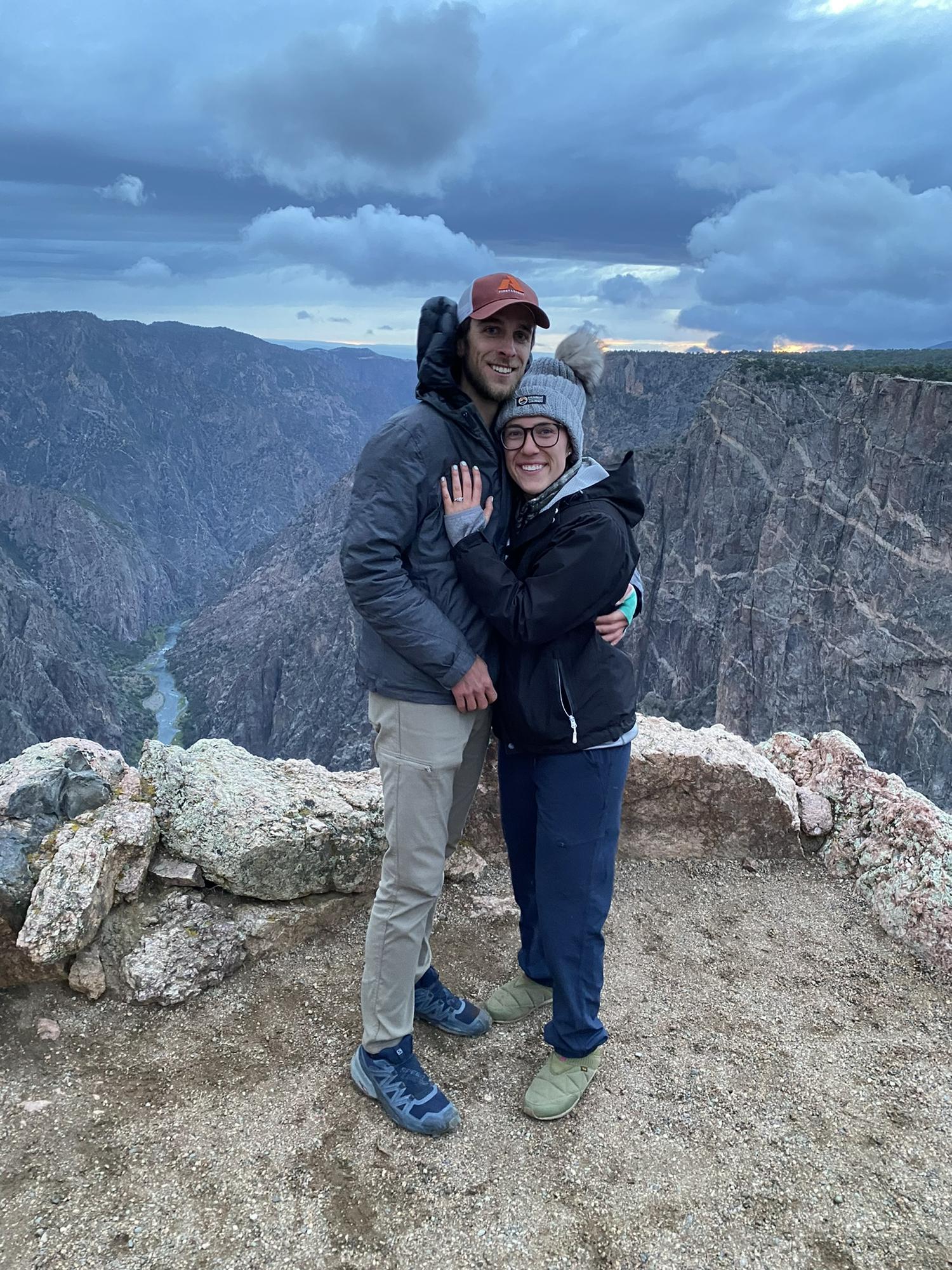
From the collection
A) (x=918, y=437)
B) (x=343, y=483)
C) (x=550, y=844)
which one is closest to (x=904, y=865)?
(x=550, y=844)

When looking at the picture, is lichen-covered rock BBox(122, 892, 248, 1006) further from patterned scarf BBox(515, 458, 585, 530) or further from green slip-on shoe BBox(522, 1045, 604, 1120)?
patterned scarf BBox(515, 458, 585, 530)

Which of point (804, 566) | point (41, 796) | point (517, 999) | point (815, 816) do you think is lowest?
point (804, 566)

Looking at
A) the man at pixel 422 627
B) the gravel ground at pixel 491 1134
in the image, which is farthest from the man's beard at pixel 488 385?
the gravel ground at pixel 491 1134

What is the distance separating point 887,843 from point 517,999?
366 centimetres

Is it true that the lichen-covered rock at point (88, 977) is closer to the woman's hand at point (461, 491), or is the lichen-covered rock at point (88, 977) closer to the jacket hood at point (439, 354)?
the woman's hand at point (461, 491)

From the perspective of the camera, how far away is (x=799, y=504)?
60.5m

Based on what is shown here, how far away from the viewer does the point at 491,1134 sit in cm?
431

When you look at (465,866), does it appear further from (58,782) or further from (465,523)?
(465,523)

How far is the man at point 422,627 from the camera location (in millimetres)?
3783

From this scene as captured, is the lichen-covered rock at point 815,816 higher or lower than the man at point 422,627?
lower

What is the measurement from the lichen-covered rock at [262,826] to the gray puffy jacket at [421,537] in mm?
2282

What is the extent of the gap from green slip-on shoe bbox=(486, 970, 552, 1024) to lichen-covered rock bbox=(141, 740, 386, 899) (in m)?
1.35

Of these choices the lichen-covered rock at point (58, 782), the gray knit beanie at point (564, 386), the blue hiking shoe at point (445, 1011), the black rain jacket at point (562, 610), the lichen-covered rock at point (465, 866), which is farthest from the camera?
the lichen-covered rock at point (465, 866)

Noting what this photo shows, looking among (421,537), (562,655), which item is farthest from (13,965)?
(562,655)
